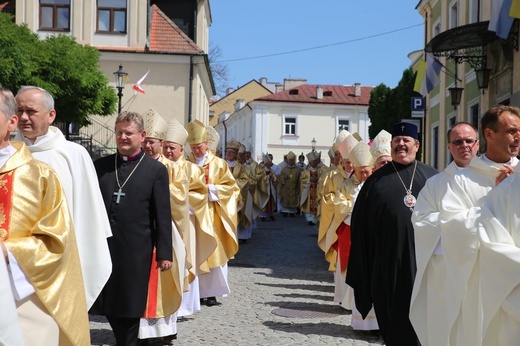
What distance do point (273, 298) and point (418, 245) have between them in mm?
5184

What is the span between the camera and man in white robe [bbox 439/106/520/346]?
14.5 feet

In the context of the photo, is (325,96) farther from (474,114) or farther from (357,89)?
(474,114)

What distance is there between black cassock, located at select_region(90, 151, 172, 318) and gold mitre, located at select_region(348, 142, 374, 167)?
2.93 m

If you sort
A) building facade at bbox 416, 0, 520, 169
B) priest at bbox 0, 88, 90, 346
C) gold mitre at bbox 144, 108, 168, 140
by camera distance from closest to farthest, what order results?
1. priest at bbox 0, 88, 90, 346
2. gold mitre at bbox 144, 108, 168, 140
3. building facade at bbox 416, 0, 520, 169

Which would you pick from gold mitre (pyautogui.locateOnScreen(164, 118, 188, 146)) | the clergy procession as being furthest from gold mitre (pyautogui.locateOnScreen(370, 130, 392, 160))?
gold mitre (pyautogui.locateOnScreen(164, 118, 188, 146))

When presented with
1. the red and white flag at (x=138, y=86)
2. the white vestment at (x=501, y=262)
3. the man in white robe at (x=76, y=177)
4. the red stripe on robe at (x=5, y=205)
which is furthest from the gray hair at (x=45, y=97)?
the red and white flag at (x=138, y=86)

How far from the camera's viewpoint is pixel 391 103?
4303 centimetres

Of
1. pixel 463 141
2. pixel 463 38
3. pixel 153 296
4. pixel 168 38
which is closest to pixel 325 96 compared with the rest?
pixel 168 38

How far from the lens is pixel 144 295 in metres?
5.95

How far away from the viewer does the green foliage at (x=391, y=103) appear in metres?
36.7

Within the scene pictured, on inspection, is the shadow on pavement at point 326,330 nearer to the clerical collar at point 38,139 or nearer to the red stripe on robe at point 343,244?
the red stripe on robe at point 343,244

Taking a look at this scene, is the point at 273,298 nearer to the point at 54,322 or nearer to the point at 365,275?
the point at 365,275

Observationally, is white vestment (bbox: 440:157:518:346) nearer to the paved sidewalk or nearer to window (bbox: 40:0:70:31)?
the paved sidewalk

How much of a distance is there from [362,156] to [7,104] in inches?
215
